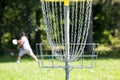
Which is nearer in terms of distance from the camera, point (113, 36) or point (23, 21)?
point (23, 21)

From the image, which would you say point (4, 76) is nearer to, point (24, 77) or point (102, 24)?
point (24, 77)

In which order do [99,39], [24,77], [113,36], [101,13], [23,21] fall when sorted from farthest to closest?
1. [113,36]
2. [99,39]
3. [101,13]
4. [23,21]
5. [24,77]

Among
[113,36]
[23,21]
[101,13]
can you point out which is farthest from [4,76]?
[113,36]

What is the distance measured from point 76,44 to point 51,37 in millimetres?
394

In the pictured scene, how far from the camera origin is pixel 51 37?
6613 mm

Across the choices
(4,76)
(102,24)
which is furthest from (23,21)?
(4,76)

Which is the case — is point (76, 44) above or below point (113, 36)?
above

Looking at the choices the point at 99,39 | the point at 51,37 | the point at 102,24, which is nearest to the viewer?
the point at 51,37

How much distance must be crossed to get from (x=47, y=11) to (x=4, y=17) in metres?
27.3

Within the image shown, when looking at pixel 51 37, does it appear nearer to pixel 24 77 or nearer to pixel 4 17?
pixel 24 77

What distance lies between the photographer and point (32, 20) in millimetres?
32531

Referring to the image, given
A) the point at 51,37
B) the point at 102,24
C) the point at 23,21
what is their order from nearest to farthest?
the point at 51,37 < the point at 23,21 < the point at 102,24

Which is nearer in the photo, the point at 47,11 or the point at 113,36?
the point at 47,11

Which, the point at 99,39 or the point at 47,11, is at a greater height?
the point at 47,11
